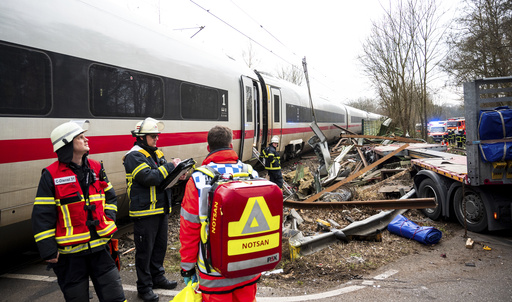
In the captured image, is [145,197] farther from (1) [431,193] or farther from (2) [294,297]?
(1) [431,193]

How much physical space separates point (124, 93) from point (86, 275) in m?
3.29

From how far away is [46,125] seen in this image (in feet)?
12.9

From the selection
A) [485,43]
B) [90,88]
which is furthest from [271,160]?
[485,43]

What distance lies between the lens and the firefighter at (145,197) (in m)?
3.36

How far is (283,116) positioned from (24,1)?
980cm

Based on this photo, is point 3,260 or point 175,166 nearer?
point 175,166

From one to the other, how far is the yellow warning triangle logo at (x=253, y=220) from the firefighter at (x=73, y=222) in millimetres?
1240

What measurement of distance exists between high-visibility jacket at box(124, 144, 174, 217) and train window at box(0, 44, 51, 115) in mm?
1400

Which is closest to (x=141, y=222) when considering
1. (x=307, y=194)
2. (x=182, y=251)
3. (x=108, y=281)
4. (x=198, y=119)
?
(x=108, y=281)

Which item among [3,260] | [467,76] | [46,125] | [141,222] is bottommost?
[3,260]

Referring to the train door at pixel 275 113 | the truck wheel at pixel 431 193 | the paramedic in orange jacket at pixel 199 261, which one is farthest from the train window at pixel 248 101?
the paramedic in orange jacket at pixel 199 261

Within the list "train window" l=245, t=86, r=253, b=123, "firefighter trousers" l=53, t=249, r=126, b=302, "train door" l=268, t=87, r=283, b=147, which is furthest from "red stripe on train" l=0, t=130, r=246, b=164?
"train door" l=268, t=87, r=283, b=147

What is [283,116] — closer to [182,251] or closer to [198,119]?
[198,119]

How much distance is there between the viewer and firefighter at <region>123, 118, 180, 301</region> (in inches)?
132
